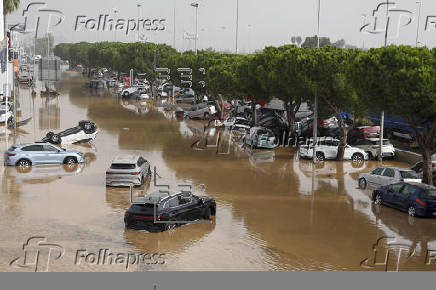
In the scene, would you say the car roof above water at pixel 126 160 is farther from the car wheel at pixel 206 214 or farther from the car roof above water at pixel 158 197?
the car wheel at pixel 206 214

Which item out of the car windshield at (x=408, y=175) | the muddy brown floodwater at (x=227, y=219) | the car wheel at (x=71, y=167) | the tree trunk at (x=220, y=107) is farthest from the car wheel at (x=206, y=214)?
the tree trunk at (x=220, y=107)

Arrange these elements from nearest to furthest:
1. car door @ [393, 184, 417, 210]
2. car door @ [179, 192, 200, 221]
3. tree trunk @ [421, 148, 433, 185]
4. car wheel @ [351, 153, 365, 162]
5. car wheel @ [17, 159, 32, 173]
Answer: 1. car door @ [179, 192, 200, 221]
2. car door @ [393, 184, 417, 210]
3. tree trunk @ [421, 148, 433, 185]
4. car wheel @ [17, 159, 32, 173]
5. car wheel @ [351, 153, 365, 162]

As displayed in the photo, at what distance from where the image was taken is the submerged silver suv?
29.7 meters

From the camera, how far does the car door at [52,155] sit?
3025 cm

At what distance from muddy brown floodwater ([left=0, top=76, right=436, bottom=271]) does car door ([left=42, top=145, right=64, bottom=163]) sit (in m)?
0.72

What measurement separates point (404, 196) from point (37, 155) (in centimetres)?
1836

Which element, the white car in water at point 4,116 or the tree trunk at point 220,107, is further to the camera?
the tree trunk at point 220,107

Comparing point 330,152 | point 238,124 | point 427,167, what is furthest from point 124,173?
point 238,124

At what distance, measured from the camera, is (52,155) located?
3034 cm

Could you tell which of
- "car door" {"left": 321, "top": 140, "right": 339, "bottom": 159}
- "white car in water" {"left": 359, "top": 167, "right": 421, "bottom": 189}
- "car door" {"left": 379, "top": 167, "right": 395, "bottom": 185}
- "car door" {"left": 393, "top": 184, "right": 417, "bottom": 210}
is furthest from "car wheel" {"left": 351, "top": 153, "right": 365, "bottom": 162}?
"car door" {"left": 393, "top": 184, "right": 417, "bottom": 210}

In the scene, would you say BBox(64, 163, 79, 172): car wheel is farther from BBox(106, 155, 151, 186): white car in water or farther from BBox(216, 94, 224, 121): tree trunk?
BBox(216, 94, 224, 121): tree trunk

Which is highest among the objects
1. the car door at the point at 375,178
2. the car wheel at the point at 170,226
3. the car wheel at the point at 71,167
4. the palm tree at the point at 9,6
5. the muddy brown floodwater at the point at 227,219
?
the palm tree at the point at 9,6

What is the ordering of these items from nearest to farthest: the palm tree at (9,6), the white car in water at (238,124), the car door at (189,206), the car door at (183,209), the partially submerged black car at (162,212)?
the partially submerged black car at (162,212), the car door at (183,209), the car door at (189,206), the white car in water at (238,124), the palm tree at (9,6)

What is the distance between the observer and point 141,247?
17172mm
